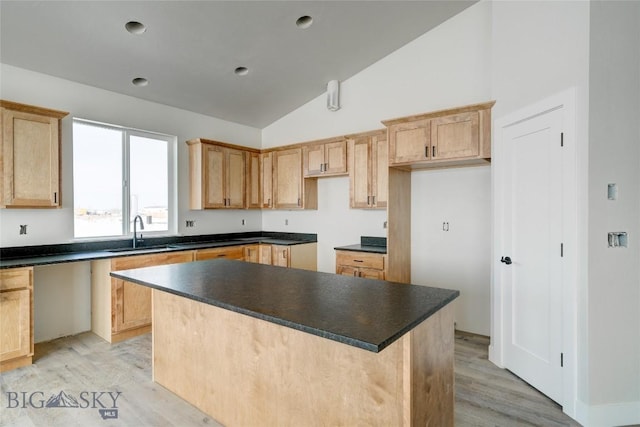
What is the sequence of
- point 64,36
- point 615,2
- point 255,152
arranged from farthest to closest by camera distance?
1. point 255,152
2. point 64,36
3. point 615,2

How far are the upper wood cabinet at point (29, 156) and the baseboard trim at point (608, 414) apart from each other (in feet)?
15.1

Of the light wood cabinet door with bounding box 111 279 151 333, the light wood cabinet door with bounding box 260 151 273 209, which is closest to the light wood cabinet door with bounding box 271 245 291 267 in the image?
the light wood cabinet door with bounding box 260 151 273 209

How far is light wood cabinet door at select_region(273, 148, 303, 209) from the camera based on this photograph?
4.96 meters

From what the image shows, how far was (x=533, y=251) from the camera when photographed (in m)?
2.65

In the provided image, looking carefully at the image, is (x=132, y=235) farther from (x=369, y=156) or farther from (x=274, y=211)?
(x=369, y=156)

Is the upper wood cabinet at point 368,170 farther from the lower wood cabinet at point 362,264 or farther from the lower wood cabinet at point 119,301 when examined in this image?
the lower wood cabinet at point 119,301

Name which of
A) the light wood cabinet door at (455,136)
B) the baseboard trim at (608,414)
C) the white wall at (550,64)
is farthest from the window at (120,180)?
the baseboard trim at (608,414)

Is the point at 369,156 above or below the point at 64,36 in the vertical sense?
below

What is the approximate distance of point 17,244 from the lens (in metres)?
3.26

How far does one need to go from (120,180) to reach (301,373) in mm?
3502

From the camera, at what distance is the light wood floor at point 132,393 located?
86.4 inches

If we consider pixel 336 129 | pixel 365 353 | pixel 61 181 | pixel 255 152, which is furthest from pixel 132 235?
pixel 365 353

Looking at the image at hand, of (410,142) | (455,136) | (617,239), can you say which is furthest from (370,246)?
(617,239)

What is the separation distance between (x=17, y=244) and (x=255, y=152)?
10.1ft
